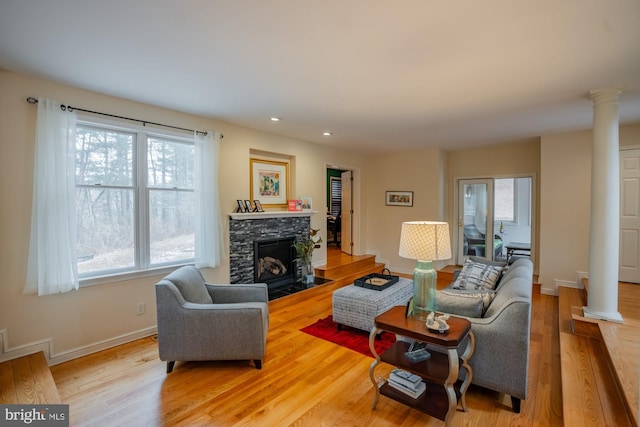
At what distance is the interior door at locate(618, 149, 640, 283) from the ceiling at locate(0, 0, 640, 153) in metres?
1.00

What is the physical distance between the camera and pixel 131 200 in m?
3.35

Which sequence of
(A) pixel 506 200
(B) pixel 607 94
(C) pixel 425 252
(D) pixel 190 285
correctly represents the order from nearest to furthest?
(C) pixel 425 252 → (D) pixel 190 285 → (B) pixel 607 94 → (A) pixel 506 200

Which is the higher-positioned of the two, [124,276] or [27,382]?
[124,276]

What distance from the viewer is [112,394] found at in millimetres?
2342

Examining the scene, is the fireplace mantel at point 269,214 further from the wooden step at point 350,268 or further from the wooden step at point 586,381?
the wooden step at point 586,381

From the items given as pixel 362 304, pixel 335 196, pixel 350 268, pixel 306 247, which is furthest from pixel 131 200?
pixel 335 196

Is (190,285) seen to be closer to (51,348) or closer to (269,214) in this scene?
(51,348)

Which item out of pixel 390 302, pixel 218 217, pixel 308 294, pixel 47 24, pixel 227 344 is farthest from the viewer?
pixel 308 294

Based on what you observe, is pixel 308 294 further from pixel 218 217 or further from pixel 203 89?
pixel 203 89

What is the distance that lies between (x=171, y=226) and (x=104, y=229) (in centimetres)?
69

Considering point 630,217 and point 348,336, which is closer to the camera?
point 348,336

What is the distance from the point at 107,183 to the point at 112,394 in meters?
2.02

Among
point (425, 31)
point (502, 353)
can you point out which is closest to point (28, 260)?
point (425, 31)

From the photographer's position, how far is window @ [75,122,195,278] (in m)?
3.05
